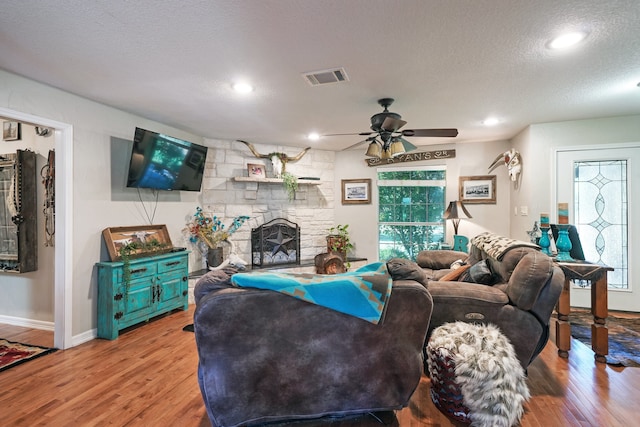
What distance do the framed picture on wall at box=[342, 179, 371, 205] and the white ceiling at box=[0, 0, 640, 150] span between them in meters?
2.19

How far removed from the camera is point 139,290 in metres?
3.44

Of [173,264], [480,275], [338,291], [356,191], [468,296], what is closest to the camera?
[338,291]

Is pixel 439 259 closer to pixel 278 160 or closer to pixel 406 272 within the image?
pixel 406 272

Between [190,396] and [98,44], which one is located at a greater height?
[98,44]

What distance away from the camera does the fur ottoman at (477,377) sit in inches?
69.9

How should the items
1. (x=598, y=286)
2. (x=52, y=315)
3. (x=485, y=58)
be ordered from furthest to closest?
(x=52, y=315), (x=598, y=286), (x=485, y=58)

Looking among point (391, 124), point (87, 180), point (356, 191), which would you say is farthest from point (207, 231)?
point (391, 124)

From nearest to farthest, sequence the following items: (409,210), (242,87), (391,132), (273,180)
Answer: (242,87), (391,132), (273,180), (409,210)

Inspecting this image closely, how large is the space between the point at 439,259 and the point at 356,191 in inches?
87.6

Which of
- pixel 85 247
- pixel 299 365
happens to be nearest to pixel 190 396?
pixel 299 365

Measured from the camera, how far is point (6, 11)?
70.2 inches

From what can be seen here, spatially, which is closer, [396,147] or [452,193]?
[396,147]

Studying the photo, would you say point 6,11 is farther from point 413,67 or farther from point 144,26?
point 413,67

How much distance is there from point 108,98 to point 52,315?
2.37 metres
